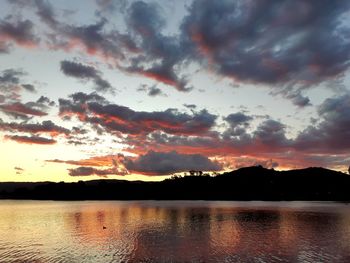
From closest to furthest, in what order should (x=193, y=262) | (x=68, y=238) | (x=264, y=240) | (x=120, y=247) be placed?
(x=193, y=262), (x=120, y=247), (x=264, y=240), (x=68, y=238)

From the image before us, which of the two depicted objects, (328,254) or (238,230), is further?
(238,230)

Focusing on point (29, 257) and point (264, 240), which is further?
point (264, 240)

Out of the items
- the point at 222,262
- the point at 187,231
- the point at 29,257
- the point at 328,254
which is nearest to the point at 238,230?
the point at 187,231

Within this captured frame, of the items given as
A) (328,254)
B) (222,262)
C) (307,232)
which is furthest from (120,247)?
(307,232)

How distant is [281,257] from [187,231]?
4548 cm

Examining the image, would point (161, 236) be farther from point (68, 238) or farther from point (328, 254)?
point (328, 254)

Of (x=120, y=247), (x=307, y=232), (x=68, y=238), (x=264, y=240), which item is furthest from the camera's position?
(x=307, y=232)

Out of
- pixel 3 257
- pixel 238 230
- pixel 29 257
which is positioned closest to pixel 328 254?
pixel 238 230

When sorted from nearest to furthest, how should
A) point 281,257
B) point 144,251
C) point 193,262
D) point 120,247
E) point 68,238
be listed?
point 193,262
point 281,257
point 144,251
point 120,247
point 68,238

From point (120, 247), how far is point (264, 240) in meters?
34.7

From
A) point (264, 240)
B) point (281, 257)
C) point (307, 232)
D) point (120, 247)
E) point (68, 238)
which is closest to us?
point (281, 257)

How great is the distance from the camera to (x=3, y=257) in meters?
69.8

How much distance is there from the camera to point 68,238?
97.4m

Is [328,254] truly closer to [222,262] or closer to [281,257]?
[281,257]
